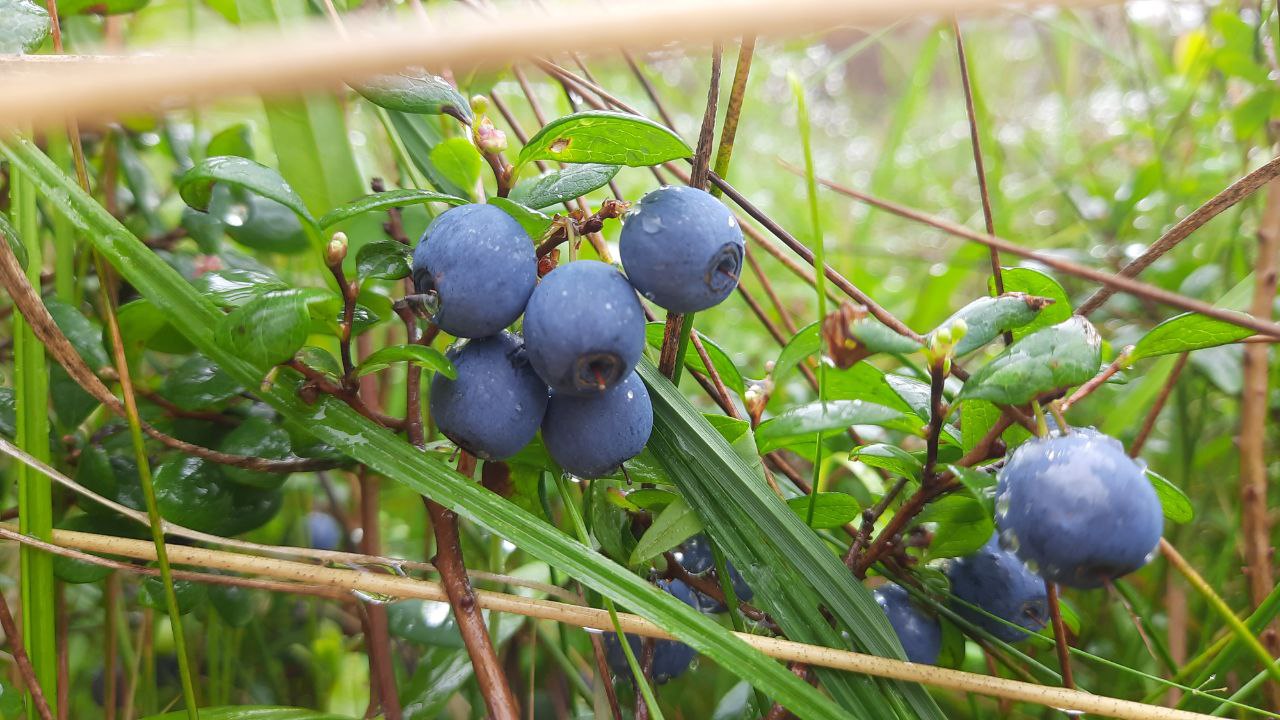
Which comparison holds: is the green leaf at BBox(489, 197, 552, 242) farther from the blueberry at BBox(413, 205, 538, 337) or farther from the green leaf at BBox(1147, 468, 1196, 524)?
the green leaf at BBox(1147, 468, 1196, 524)

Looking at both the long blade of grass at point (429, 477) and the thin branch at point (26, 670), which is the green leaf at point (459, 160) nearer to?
the long blade of grass at point (429, 477)

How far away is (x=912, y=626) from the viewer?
0.81 metres

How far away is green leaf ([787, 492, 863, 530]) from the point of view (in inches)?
31.4

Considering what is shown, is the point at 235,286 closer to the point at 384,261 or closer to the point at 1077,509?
the point at 384,261

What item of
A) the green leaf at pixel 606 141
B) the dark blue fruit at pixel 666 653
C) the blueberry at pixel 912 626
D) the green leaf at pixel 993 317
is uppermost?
the green leaf at pixel 606 141

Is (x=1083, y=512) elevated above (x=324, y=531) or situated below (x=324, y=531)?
above

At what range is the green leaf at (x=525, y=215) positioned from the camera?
2.22 feet

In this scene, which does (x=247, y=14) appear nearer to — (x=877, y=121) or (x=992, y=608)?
(x=992, y=608)

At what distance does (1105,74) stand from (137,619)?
4.36 meters

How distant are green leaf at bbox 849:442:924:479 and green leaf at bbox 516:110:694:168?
1.03ft

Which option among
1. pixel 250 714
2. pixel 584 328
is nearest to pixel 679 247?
pixel 584 328

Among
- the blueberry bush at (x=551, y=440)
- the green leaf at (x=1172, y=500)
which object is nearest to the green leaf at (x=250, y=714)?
the blueberry bush at (x=551, y=440)

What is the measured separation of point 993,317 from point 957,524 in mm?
204

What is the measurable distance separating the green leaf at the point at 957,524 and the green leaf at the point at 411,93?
0.56 metres
